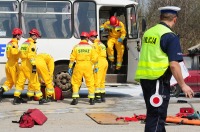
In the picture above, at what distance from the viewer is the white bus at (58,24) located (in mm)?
14812

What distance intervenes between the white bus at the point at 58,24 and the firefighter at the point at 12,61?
34.5 inches

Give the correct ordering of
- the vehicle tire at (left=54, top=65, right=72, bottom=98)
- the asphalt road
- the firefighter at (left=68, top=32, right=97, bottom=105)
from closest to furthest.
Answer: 1. the asphalt road
2. the firefighter at (left=68, top=32, right=97, bottom=105)
3. the vehicle tire at (left=54, top=65, right=72, bottom=98)

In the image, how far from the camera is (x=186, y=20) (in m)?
38.7

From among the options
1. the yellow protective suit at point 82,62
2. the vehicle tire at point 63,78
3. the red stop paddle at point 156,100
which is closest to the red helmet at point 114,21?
the vehicle tire at point 63,78

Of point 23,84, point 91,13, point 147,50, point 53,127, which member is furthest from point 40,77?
point 147,50

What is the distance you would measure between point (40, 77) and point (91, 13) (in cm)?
280

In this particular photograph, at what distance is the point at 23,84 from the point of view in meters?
13.5

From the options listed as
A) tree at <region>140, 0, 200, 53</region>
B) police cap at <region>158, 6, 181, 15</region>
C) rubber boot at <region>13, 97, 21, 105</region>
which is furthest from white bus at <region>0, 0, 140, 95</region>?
tree at <region>140, 0, 200, 53</region>

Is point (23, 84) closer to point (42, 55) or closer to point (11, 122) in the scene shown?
point (42, 55)

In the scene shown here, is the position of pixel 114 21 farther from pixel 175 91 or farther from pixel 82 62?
pixel 175 91

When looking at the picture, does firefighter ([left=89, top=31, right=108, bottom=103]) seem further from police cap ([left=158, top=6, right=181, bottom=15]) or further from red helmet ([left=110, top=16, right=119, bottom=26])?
police cap ([left=158, top=6, right=181, bottom=15])

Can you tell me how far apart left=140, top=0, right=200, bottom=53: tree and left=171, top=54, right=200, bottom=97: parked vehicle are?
69.1 feet

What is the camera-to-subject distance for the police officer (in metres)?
6.27

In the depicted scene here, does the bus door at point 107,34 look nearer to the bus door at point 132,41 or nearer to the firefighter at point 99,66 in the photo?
the bus door at point 132,41
